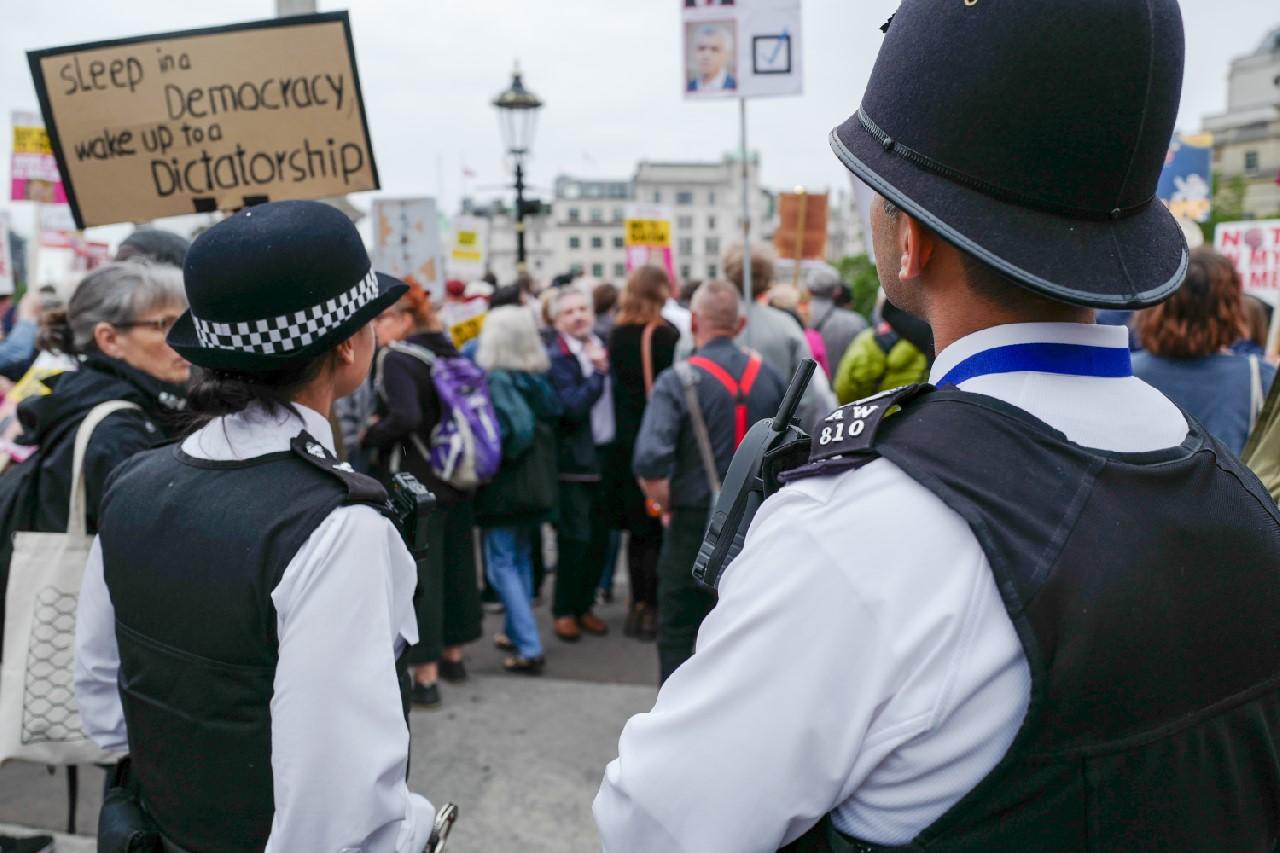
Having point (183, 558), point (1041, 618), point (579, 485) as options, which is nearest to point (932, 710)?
point (1041, 618)

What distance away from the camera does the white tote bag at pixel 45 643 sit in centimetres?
256

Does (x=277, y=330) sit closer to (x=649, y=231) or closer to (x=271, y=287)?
(x=271, y=287)

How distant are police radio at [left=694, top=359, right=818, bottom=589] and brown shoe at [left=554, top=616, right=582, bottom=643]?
16.0 feet

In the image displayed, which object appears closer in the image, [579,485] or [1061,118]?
[1061,118]

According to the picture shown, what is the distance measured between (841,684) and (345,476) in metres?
1.04

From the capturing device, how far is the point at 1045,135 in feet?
3.32

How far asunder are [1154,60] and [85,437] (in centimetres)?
A: 255

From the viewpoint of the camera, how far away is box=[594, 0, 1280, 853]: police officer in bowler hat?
941 mm

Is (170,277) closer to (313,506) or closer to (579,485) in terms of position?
(313,506)

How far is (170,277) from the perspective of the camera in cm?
286

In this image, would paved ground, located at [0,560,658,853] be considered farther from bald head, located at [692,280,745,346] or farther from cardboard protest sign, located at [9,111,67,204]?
cardboard protest sign, located at [9,111,67,204]

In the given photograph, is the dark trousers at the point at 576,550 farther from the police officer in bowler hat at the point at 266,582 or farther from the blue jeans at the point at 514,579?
the police officer in bowler hat at the point at 266,582

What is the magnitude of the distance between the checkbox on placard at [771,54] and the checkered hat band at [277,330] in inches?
148

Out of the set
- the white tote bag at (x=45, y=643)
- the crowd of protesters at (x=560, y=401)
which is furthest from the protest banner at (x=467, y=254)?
the white tote bag at (x=45, y=643)
